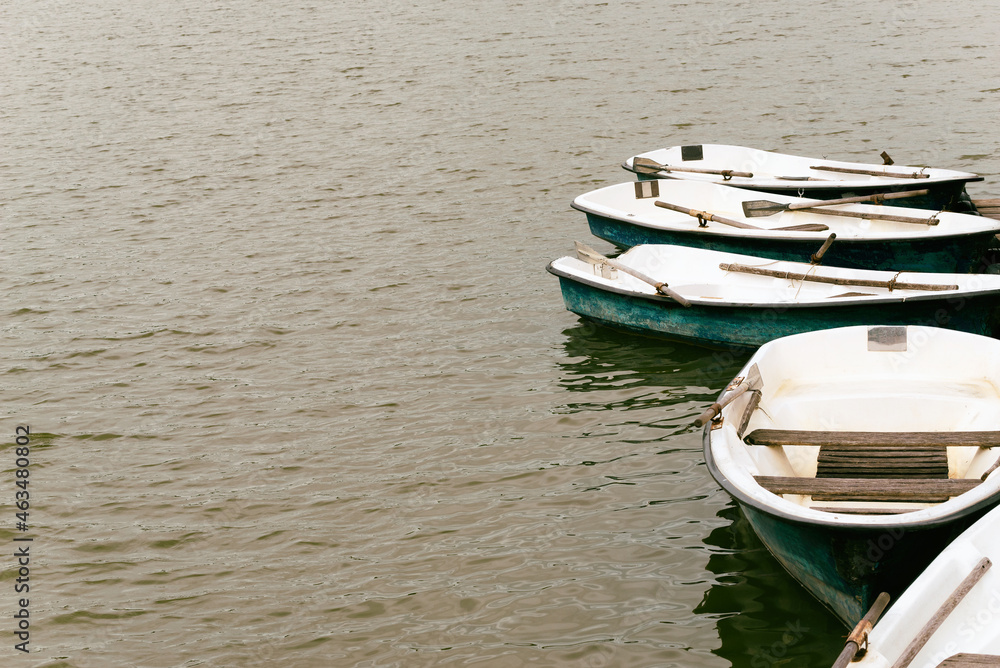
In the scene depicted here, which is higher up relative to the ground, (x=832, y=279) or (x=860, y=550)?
(x=832, y=279)

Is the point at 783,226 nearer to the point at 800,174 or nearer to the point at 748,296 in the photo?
the point at 748,296

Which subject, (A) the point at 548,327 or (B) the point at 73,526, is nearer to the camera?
(B) the point at 73,526

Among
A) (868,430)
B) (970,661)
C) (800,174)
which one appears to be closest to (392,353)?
(868,430)

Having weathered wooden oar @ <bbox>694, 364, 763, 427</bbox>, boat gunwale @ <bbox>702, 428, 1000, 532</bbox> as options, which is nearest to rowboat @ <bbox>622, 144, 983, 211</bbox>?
weathered wooden oar @ <bbox>694, 364, 763, 427</bbox>

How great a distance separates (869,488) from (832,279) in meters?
4.16

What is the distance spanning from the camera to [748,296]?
10.9 m

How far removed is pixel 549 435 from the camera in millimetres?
9781

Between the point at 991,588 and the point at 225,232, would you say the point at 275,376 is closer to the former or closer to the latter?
the point at 225,232

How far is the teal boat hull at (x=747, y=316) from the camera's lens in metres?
9.38

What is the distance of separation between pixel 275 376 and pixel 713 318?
5097 millimetres

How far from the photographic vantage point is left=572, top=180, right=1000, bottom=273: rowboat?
1088cm

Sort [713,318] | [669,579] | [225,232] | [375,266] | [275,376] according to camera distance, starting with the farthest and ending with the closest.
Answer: [225,232], [375,266], [275,376], [713,318], [669,579]

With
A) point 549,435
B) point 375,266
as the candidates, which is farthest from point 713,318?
point 375,266

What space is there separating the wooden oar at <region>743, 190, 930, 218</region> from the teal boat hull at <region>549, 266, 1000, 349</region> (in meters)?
2.55
